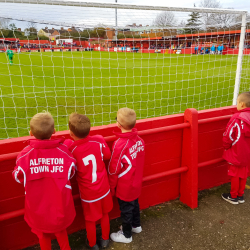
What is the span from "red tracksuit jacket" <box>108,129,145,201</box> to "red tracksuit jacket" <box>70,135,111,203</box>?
0.11 metres

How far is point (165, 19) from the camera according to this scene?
4008mm

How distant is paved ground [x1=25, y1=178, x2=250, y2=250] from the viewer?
2490 mm

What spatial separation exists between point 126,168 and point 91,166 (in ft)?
1.21

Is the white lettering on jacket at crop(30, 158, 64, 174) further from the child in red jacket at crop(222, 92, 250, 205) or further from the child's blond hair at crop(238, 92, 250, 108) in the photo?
the child's blond hair at crop(238, 92, 250, 108)

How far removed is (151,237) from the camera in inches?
102

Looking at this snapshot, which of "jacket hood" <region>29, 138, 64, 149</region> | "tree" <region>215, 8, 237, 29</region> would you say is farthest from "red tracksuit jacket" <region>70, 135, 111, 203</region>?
"tree" <region>215, 8, 237, 29</region>

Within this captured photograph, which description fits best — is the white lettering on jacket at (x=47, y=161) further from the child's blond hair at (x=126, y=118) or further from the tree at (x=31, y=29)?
the tree at (x=31, y=29)

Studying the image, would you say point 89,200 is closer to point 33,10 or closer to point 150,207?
point 150,207

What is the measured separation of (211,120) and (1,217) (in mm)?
Answer: 2491

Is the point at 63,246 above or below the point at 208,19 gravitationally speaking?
below

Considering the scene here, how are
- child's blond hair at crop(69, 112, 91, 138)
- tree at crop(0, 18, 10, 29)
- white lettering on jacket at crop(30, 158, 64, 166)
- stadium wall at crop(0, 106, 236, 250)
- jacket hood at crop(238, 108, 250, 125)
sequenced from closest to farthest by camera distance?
1. white lettering on jacket at crop(30, 158, 64, 166)
2. child's blond hair at crop(69, 112, 91, 138)
3. stadium wall at crop(0, 106, 236, 250)
4. jacket hood at crop(238, 108, 250, 125)
5. tree at crop(0, 18, 10, 29)

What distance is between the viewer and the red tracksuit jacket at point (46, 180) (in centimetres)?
189

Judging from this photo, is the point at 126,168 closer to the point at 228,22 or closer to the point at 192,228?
the point at 192,228

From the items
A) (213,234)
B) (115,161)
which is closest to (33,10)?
(115,161)
